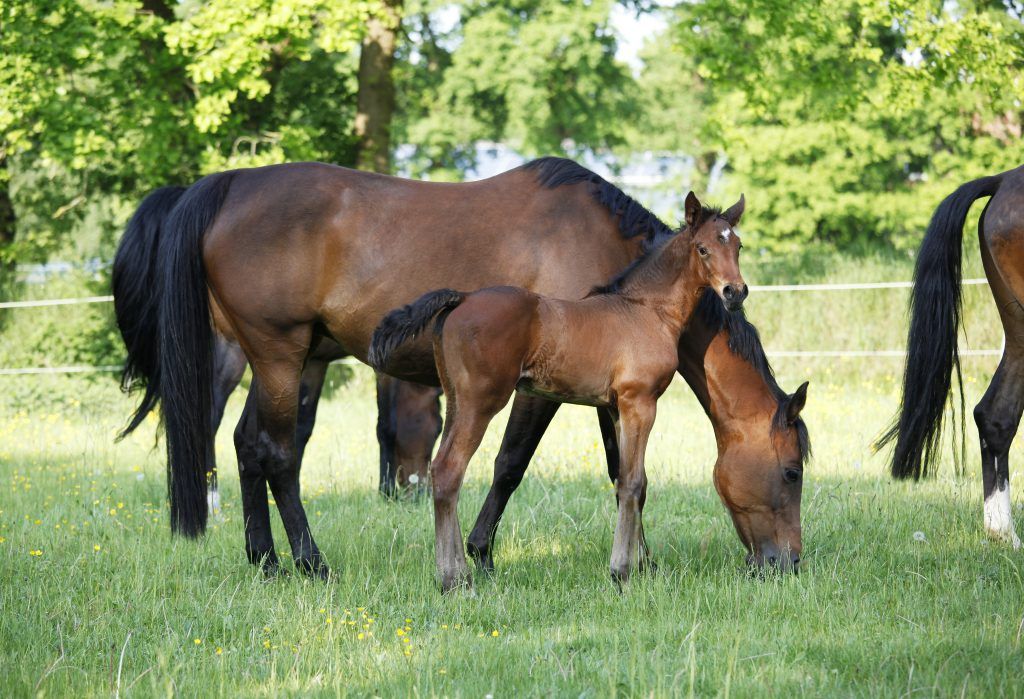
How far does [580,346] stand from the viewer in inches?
181

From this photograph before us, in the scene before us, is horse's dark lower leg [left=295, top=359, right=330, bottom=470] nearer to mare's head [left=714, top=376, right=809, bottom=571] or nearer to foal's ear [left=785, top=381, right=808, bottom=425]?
mare's head [left=714, top=376, right=809, bottom=571]

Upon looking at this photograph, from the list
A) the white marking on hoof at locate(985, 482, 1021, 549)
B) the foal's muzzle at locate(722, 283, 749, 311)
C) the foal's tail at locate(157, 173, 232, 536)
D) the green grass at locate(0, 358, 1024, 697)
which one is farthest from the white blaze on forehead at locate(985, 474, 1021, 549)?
the foal's tail at locate(157, 173, 232, 536)

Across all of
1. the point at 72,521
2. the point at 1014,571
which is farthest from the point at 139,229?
the point at 1014,571

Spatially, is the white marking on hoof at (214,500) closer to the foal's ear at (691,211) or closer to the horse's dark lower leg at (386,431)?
the horse's dark lower leg at (386,431)

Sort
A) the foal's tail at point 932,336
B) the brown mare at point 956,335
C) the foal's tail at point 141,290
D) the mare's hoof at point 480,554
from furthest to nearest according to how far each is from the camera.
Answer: the foal's tail at point 141,290 → the foal's tail at point 932,336 → the brown mare at point 956,335 → the mare's hoof at point 480,554

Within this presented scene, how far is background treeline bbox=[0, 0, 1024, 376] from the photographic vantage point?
39.8ft

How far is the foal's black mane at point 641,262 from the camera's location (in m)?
4.94

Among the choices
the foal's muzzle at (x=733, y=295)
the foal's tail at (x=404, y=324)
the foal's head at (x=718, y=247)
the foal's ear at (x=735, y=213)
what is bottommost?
the foal's tail at (x=404, y=324)

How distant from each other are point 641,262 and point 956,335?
236 cm

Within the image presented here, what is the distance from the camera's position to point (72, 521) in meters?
6.27

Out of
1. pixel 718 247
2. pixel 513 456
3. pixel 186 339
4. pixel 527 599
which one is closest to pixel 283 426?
pixel 186 339

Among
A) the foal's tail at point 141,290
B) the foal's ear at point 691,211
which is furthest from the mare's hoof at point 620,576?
the foal's tail at point 141,290

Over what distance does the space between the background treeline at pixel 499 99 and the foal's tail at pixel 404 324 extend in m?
8.19

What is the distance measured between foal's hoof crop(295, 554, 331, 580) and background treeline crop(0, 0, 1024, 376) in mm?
8019
